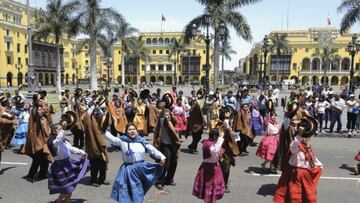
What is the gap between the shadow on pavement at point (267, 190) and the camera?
6.75 m

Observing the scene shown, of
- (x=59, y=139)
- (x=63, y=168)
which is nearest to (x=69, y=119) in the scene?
(x=59, y=139)

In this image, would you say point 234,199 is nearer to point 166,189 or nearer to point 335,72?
point 166,189

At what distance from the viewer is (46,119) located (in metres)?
8.32

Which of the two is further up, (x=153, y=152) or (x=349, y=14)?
(x=349, y=14)

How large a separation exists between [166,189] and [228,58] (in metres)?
75.4

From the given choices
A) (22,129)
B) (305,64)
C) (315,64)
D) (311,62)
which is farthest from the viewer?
(305,64)

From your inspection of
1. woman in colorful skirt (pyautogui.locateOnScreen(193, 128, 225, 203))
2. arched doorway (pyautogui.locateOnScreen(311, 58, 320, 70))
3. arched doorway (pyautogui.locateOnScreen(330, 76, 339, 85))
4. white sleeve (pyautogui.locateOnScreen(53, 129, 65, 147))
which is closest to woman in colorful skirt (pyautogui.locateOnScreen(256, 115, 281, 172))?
woman in colorful skirt (pyautogui.locateOnScreen(193, 128, 225, 203))

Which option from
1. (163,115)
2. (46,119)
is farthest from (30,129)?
(163,115)

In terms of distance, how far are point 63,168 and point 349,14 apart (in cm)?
2492

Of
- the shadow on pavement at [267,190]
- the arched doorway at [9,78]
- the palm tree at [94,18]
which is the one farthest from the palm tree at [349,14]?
the arched doorway at [9,78]

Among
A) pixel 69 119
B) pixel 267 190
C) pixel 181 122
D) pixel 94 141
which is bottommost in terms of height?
pixel 267 190

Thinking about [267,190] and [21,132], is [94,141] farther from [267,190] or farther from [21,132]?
[21,132]

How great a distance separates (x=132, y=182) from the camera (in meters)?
4.95

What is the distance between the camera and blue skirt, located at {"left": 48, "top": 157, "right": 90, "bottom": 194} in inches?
220
